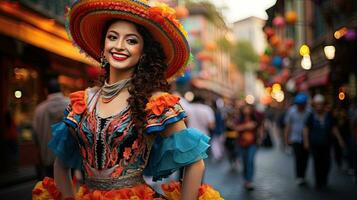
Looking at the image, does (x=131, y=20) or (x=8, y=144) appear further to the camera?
(x=8, y=144)

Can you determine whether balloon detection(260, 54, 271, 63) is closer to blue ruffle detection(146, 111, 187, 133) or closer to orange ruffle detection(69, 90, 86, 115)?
orange ruffle detection(69, 90, 86, 115)

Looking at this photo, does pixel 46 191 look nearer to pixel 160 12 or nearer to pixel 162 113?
pixel 162 113

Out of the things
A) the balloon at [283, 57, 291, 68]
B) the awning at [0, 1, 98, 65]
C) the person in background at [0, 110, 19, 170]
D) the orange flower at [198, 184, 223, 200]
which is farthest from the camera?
the balloon at [283, 57, 291, 68]

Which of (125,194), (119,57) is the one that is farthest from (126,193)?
(119,57)

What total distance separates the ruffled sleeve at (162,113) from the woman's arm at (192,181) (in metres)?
0.24

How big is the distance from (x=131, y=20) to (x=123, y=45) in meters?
0.14

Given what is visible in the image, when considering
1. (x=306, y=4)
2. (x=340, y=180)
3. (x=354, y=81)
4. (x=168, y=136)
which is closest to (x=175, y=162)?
(x=168, y=136)

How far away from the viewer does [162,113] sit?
263 centimetres

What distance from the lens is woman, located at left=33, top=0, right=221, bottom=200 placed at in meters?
2.63

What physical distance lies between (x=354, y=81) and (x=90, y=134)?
17816 millimetres

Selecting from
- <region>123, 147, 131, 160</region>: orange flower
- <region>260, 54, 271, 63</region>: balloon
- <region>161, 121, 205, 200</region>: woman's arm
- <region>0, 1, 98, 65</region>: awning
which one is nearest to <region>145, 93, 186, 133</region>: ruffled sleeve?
<region>123, 147, 131, 160</region>: orange flower

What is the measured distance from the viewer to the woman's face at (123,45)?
2.79 m

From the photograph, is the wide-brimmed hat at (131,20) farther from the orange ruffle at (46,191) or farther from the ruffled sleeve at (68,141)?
the orange ruffle at (46,191)

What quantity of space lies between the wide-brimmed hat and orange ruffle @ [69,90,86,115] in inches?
14.4
